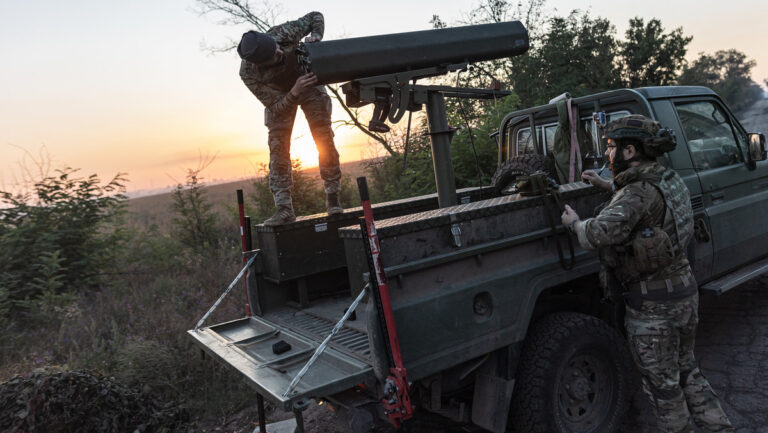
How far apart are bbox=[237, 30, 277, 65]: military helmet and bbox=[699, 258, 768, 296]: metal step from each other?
11.3ft

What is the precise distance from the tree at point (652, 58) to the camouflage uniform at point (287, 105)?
13.6 m

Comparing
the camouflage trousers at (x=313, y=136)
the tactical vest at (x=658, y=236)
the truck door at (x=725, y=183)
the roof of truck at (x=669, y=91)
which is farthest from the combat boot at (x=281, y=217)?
the truck door at (x=725, y=183)

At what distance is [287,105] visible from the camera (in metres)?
3.53

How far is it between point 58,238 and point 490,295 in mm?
6963

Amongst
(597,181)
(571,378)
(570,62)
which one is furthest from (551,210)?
(570,62)

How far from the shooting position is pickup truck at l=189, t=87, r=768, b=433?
7.07 ft

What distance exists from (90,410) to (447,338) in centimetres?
264

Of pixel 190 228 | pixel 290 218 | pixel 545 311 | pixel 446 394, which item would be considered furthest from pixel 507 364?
pixel 190 228

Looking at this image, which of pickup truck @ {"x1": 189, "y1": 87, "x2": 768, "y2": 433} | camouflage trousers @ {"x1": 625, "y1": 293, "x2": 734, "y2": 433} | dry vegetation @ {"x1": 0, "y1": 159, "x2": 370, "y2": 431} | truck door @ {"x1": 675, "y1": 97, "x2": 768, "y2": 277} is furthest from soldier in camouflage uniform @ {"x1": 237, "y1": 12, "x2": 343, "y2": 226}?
truck door @ {"x1": 675, "y1": 97, "x2": 768, "y2": 277}

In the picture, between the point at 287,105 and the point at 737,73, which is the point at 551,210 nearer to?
the point at 287,105

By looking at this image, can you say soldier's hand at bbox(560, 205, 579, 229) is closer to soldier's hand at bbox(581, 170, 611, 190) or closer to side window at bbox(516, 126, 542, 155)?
soldier's hand at bbox(581, 170, 611, 190)

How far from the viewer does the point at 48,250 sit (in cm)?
671

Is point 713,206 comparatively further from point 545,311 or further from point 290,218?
point 290,218

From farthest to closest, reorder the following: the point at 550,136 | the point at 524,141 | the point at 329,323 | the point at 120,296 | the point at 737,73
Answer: the point at 737,73
the point at 120,296
the point at 524,141
the point at 550,136
the point at 329,323
